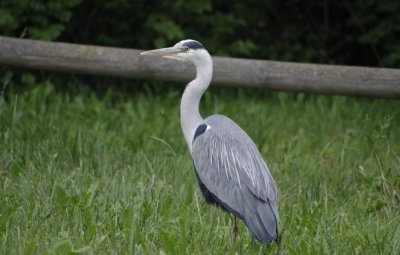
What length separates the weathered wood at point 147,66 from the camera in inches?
241

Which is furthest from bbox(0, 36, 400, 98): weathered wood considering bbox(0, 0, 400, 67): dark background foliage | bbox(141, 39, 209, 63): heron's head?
bbox(0, 0, 400, 67): dark background foliage

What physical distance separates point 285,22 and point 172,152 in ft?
15.4

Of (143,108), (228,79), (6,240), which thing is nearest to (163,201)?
(6,240)

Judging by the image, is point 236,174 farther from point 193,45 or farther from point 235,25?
point 235,25

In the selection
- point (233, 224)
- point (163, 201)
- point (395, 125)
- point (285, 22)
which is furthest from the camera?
point (285, 22)

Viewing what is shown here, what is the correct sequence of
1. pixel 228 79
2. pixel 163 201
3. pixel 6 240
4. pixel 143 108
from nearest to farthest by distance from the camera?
pixel 6 240 < pixel 163 201 < pixel 228 79 < pixel 143 108

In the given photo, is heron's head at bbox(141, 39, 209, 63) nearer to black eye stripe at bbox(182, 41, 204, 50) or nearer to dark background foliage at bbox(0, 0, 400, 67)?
black eye stripe at bbox(182, 41, 204, 50)

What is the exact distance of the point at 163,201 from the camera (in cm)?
498

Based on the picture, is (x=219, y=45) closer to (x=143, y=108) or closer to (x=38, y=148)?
(x=143, y=108)

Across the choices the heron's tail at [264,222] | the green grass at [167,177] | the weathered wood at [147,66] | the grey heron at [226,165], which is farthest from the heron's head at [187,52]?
the weathered wood at [147,66]

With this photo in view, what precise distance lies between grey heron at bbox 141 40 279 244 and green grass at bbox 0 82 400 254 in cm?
24

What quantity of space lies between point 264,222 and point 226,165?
1.65 feet

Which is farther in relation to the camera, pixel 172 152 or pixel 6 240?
pixel 172 152

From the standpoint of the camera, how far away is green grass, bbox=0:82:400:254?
440 cm
